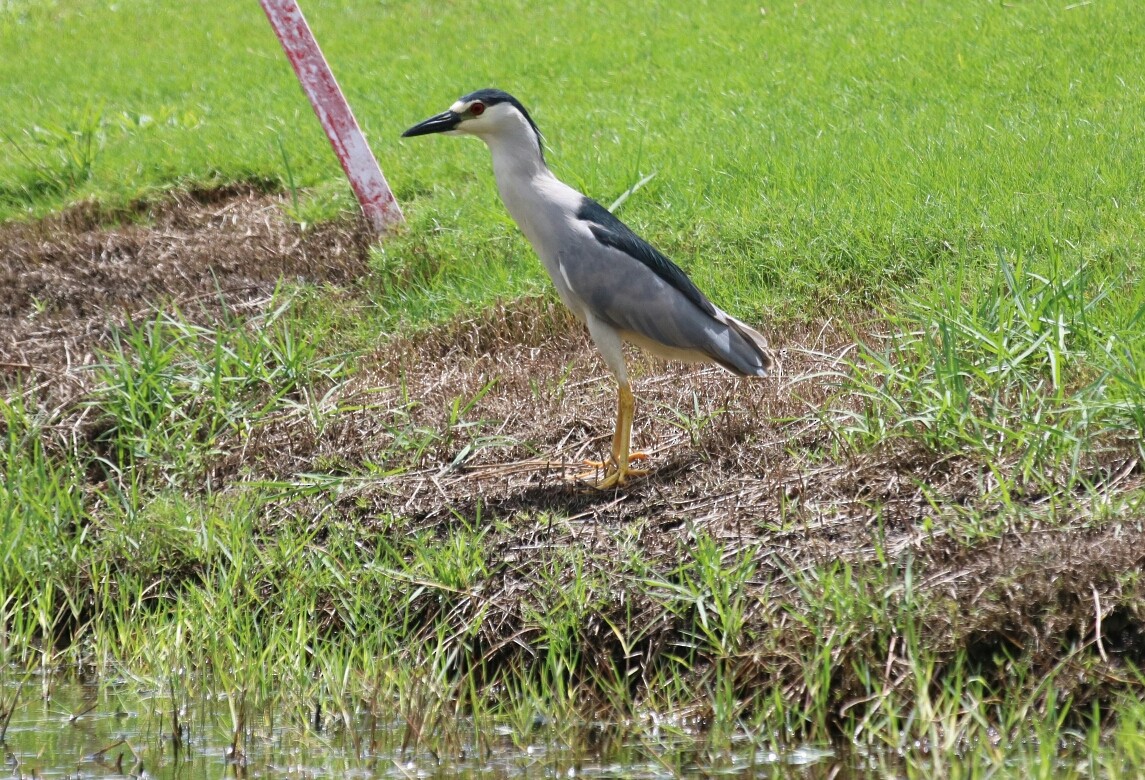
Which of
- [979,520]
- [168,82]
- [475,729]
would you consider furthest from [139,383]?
[168,82]

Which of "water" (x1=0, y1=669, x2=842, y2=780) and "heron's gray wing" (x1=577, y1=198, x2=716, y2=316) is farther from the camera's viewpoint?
"heron's gray wing" (x1=577, y1=198, x2=716, y2=316)

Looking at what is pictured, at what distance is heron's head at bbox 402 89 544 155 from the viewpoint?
18.1 ft

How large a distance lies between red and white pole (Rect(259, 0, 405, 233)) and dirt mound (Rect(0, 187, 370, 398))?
20 centimetres

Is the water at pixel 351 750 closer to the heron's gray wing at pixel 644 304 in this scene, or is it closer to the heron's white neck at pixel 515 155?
the heron's gray wing at pixel 644 304

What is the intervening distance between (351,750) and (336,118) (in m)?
5.23

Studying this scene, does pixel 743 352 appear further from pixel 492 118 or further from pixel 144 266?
pixel 144 266

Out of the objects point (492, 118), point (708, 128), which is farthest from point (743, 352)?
point (708, 128)

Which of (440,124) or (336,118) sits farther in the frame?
(336,118)

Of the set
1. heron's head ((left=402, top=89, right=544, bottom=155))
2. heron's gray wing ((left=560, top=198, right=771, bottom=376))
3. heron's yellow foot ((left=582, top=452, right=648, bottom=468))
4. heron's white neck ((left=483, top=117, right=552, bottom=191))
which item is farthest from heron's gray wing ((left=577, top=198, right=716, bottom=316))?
heron's yellow foot ((left=582, top=452, right=648, bottom=468))

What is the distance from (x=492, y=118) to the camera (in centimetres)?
552

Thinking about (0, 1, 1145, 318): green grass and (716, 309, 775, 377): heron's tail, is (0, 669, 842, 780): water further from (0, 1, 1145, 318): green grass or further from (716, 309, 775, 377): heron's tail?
(0, 1, 1145, 318): green grass

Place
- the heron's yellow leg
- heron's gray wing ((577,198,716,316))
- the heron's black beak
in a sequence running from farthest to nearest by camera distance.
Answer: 1. the heron's black beak
2. heron's gray wing ((577,198,716,316))
3. the heron's yellow leg

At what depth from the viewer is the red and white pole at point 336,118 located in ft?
26.8

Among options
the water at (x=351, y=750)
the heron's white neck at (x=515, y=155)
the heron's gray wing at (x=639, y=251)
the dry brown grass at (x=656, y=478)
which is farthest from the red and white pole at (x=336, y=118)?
the water at (x=351, y=750)
